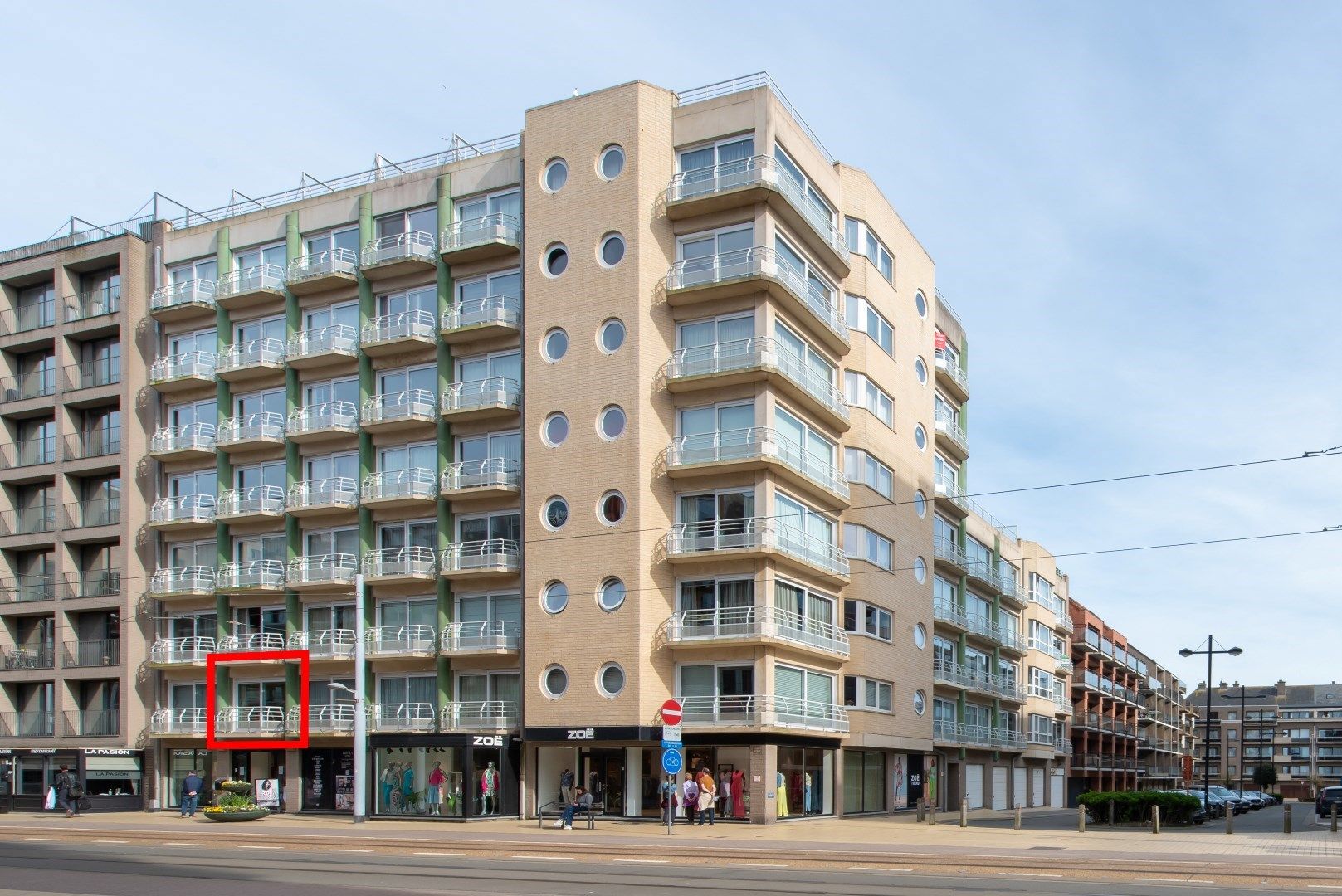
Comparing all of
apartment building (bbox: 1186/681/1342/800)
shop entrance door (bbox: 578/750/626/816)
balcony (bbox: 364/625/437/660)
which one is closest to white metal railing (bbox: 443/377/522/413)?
balcony (bbox: 364/625/437/660)

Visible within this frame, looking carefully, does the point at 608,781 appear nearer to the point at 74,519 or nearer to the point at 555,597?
the point at 555,597

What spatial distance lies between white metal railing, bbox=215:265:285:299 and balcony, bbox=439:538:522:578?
1260cm

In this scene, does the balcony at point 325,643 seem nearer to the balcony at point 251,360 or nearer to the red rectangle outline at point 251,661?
the red rectangle outline at point 251,661

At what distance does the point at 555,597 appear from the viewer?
4281cm

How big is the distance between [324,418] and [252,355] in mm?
4061

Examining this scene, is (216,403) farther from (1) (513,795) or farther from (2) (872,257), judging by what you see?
(2) (872,257)

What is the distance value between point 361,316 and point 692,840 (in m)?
24.2

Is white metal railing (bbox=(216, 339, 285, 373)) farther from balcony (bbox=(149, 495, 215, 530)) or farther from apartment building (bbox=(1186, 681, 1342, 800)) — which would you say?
apartment building (bbox=(1186, 681, 1342, 800))

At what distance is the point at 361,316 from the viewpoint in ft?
Answer: 157

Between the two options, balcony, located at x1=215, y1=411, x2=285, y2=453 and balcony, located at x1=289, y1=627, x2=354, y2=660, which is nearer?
balcony, located at x1=289, y1=627, x2=354, y2=660

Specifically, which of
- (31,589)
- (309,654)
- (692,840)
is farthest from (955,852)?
(31,589)

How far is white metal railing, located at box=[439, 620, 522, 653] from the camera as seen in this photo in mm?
43594

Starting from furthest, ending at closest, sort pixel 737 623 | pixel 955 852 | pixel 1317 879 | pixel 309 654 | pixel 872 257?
1. pixel 872 257
2. pixel 309 654
3. pixel 737 623
4. pixel 955 852
5. pixel 1317 879

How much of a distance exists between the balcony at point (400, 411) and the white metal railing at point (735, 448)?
9178 mm
